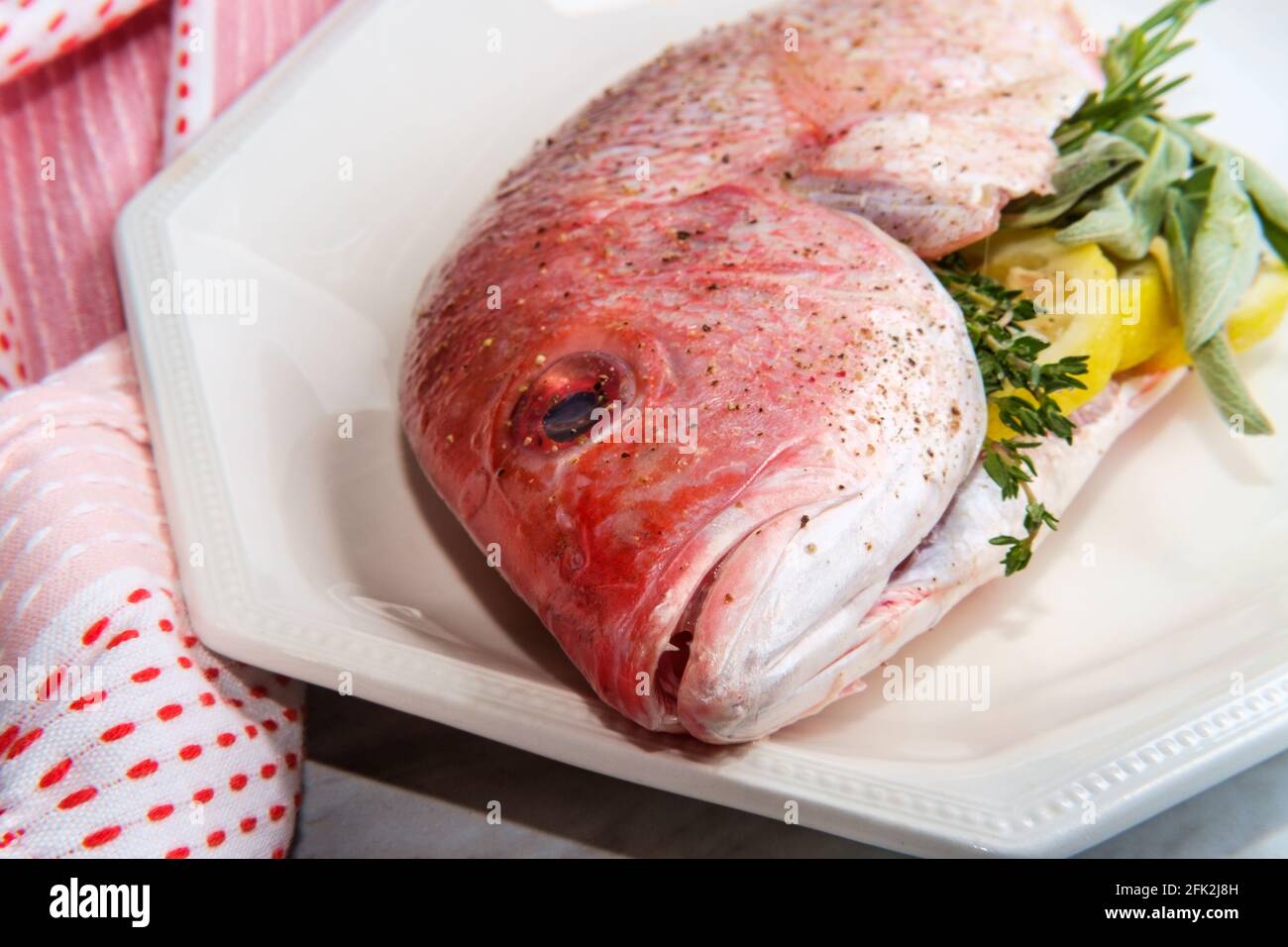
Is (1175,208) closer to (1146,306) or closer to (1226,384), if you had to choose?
(1146,306)

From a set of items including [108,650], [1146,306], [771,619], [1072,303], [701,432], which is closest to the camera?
[771,619]

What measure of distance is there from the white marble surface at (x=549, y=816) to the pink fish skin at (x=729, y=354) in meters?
0.36

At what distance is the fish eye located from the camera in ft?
4.47

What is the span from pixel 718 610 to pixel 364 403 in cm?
102

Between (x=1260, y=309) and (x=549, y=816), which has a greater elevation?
(x=1260, y=309)

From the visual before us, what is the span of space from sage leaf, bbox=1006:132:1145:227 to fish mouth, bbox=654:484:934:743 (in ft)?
2.57

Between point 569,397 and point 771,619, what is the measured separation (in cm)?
37

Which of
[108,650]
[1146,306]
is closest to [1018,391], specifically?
[1146,306]

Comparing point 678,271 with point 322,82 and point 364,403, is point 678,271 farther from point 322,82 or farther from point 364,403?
point 322,82

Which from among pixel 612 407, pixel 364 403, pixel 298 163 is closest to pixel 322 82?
pixel 298 163

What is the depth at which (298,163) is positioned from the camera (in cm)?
215

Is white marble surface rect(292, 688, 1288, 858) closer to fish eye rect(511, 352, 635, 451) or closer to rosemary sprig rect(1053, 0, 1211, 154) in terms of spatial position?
fish eye rect(511, 352, 635, 451)

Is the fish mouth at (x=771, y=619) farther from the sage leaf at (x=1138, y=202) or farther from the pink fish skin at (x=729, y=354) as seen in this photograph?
the sage leaf at (x=1138, y=202)

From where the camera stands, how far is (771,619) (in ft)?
3.99
